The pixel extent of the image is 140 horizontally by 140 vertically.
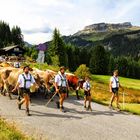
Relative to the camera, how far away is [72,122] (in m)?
20.1

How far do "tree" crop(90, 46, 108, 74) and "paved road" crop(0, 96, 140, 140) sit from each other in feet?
434

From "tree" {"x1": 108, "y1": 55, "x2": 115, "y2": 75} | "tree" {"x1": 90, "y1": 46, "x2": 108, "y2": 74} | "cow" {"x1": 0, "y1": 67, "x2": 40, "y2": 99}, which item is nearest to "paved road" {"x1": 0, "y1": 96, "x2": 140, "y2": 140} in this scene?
"cow" {"x1": 0, "y1": 67, "x2": 40, "y2": 99}

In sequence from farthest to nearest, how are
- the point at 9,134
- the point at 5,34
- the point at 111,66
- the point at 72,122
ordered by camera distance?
the point at 111,66 < the point at 5,34 < the point at 72,122 < the point at 9,134

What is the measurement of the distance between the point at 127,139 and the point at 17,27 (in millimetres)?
151043

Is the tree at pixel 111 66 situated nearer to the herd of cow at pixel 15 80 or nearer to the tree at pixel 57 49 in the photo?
the tree at pixel 57 49

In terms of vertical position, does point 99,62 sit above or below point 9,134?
above

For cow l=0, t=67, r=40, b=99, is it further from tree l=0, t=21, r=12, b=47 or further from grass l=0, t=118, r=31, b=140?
tree l=0, t=21, r=12, b=47

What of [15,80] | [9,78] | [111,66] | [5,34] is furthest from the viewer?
[111,66]

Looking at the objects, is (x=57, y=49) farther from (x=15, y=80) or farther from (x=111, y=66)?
(x=15, y=80)

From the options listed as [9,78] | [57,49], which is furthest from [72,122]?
[57,49]

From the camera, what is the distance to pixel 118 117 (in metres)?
23.1

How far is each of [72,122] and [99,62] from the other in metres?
140

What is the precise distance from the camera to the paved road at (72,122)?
17312 millimetres

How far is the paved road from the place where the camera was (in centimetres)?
1731
